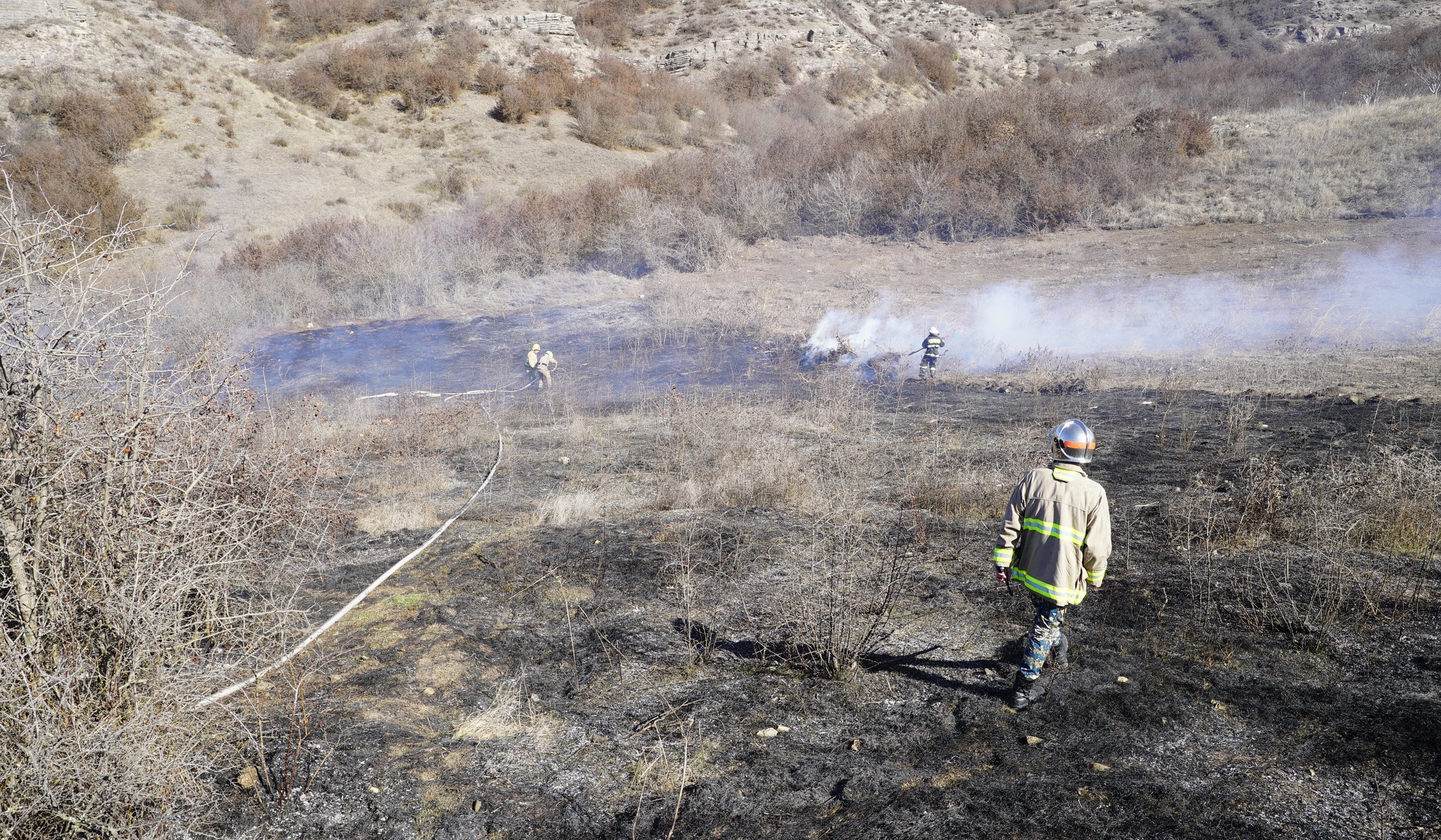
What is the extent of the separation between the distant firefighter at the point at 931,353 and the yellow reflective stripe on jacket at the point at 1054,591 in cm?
1052

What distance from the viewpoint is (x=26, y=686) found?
296 centimetres

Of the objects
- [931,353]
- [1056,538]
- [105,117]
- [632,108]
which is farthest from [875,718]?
[632,108]

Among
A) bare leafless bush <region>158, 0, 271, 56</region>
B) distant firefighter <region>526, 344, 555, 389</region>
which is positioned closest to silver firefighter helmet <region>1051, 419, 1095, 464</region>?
distant firefighter <region>526, 344, 555, 389</region>

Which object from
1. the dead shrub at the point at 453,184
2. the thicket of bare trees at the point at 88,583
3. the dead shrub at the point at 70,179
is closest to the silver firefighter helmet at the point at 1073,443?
the thicket of bare trees at the point at 88,583

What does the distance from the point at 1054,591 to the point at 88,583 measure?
15.2ft

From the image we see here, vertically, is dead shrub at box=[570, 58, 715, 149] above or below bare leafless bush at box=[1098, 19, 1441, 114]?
below

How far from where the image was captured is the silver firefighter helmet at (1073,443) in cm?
438

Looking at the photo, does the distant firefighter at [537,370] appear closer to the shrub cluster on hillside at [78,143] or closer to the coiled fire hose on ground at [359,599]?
the coiled fire hose on ground at [359,599]

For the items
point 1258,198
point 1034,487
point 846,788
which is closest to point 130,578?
point 846,788

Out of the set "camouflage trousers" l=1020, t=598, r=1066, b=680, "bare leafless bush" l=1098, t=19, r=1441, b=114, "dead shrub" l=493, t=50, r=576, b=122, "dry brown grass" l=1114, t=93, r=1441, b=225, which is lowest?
"camouflage trousers" l=1020, t=598, r=1066, b=680

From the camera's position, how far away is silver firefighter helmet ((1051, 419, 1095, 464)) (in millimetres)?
4379

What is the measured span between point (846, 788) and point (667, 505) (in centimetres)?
505

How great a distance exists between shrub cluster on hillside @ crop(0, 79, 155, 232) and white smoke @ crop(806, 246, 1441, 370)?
20.9 m

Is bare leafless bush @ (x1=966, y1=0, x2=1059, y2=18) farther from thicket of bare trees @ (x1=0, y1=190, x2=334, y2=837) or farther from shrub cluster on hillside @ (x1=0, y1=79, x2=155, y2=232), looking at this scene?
thicket of bare trees @ (x1=0, y1=190, x2=334, y2=837)
